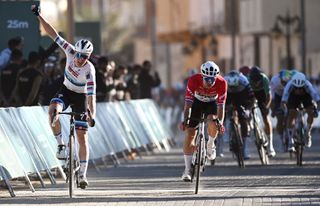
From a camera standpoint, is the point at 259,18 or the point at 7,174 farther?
the point at 259,18

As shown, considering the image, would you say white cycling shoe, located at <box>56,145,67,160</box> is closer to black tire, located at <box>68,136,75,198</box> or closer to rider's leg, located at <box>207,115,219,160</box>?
black tire, located at <box>68,136,75,198</box>

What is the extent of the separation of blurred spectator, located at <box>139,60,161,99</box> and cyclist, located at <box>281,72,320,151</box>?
9.38 m

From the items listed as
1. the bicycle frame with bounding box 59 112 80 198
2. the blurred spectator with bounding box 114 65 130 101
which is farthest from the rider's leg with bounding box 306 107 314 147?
the bicycle frame with bounding box 59 112 80 198

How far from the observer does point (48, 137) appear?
70.9 feet

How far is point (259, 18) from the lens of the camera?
63.9 m

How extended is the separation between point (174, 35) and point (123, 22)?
51695mm

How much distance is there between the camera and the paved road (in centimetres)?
1747

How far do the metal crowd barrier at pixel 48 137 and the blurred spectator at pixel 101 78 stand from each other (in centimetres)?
28

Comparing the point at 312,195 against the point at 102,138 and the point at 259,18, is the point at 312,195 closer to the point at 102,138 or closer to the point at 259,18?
the point at 102,138

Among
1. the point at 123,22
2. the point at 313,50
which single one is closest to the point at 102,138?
the point at 313,50

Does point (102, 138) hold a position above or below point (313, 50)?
above

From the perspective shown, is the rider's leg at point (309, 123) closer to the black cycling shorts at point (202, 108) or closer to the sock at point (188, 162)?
the black cycling shorts at point (202, 108)

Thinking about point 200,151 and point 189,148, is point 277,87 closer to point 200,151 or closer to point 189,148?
point 189,148

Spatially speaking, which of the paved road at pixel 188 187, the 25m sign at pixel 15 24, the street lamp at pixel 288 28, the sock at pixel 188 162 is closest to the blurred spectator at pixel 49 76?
the 25m sign at pixel 15 24
